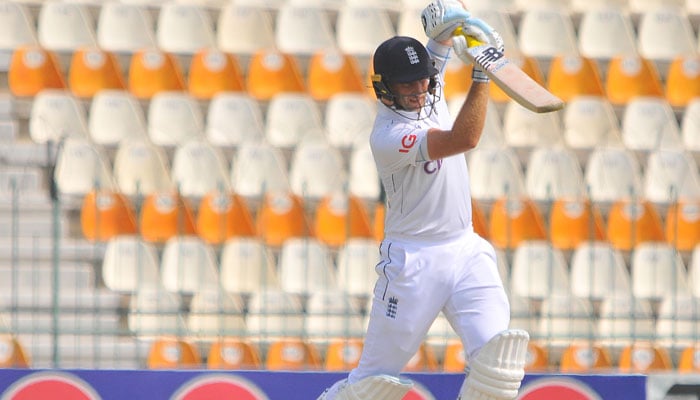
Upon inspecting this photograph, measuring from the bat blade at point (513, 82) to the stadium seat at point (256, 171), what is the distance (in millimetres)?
4748

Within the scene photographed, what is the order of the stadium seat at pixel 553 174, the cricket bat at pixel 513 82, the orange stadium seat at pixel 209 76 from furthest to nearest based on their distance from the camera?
the orange stadium seat at pixel 209 76, the stadium seat at pixel 553 174, the cricket bat at pixel 513 82

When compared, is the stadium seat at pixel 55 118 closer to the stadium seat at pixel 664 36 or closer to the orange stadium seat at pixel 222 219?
the orange stadium seat at pixel 222 219

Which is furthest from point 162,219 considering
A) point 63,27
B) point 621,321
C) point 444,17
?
point 444,17

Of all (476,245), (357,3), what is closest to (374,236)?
(357,3)

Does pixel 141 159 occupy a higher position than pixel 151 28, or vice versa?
pixel 151 28

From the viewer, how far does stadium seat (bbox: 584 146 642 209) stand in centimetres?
970

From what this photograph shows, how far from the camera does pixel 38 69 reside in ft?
31.9

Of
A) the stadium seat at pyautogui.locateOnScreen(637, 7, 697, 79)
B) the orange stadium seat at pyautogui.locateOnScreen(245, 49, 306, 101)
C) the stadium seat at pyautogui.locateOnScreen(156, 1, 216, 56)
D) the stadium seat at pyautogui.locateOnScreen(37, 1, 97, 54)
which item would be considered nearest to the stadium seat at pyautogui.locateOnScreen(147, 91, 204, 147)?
the orange stadium seat at pyautogui.locateOnScreen(245, 49, 306, 101)

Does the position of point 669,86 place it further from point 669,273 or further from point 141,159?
point 141,159

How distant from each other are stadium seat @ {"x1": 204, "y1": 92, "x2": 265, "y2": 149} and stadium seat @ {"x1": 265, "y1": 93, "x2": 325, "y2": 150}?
0.10 m

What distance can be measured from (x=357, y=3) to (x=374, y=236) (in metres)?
2.38

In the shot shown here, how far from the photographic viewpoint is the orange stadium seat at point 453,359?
8391 mm

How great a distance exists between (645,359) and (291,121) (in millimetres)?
2831

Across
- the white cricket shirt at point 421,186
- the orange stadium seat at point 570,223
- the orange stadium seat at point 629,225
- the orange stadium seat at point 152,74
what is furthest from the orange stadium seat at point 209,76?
the white cricket shirt at point 421,186
